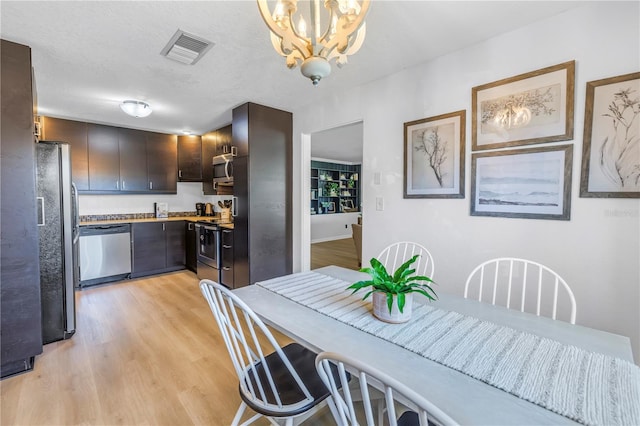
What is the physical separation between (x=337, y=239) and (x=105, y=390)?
6516 millimetres

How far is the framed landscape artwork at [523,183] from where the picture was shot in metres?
1.67

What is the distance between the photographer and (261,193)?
10.8 ft

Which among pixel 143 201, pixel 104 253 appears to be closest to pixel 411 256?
pixel 104 253

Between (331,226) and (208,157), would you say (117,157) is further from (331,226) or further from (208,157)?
(331,226)

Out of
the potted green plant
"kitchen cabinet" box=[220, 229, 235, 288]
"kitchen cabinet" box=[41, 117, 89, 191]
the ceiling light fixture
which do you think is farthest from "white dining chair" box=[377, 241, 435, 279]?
the potted green plant

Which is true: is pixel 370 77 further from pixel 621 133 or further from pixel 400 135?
pixel 621 133

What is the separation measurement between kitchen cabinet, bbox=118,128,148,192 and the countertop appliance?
1217mm

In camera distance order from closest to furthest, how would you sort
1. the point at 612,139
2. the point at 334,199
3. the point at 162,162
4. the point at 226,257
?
the point at 612,139
the point at 226,257
the point at 162,162
the point at 334,199

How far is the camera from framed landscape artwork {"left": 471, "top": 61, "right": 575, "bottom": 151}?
1654mm

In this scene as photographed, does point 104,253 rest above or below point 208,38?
below

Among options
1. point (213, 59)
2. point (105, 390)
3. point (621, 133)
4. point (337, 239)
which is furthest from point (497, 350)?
point (337, 239)

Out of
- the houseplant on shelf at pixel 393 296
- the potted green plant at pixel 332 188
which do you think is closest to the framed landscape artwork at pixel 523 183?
the houseplant on shelf at pixel 393 296

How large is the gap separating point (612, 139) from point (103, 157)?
5275mm

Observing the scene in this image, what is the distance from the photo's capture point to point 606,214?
5.06 feet
